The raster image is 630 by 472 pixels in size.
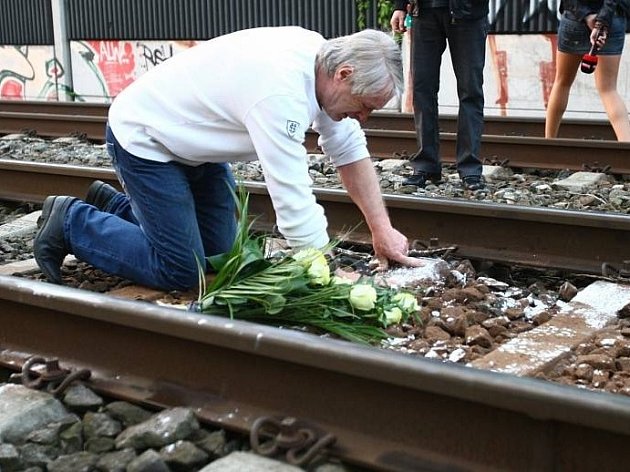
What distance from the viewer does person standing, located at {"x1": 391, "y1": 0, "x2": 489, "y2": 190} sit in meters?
7.18

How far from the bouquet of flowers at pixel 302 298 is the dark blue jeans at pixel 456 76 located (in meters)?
3.25

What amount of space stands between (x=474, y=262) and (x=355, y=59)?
174cm

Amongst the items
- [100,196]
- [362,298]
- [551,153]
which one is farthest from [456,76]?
[362,298]

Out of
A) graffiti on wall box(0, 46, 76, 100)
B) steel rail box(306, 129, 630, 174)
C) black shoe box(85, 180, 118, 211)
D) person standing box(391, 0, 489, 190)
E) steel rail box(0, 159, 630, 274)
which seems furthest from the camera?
graffiti on wall box(0, 46, 76, 100)

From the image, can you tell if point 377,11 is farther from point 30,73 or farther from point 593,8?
point 30,73

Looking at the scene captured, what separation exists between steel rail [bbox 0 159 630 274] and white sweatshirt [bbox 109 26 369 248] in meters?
0.99

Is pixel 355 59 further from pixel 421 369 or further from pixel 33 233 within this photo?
pixel 33 233

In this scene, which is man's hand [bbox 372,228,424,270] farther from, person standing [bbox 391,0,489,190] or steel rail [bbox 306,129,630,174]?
steel rail [bbox 306,129,630,174]

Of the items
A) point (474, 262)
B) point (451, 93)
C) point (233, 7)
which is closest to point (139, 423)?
point (474, 262)

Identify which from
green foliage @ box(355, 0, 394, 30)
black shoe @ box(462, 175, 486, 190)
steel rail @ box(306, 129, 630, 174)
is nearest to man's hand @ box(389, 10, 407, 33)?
black shoe @ box(462, 175, 486, 190)

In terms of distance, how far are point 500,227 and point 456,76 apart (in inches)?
87.6

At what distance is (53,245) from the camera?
4.89m

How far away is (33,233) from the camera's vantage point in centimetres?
621

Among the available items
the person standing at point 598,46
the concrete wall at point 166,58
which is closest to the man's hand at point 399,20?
the person standing at point 598,46
